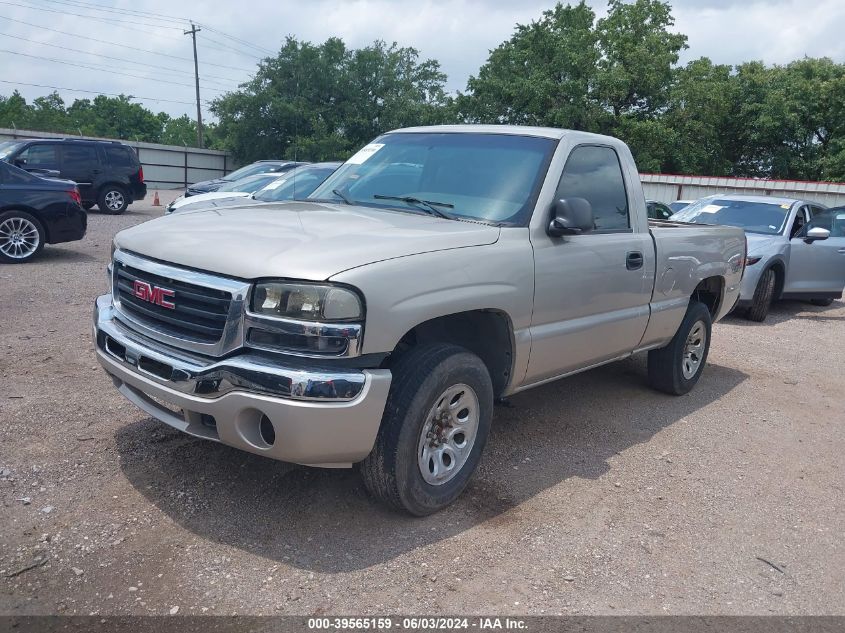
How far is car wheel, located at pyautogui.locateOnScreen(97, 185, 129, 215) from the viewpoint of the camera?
61.8 feet

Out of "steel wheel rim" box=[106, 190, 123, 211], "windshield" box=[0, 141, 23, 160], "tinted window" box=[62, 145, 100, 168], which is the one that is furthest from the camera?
"steel wheel rim" box=[106, 190, 123, 211]

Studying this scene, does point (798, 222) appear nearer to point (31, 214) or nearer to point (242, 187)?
point (242, 187)

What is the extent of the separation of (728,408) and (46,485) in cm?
491

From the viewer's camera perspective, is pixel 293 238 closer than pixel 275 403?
No

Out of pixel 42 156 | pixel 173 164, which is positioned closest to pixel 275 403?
pixel 42 156

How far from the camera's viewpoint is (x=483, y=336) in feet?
13.7

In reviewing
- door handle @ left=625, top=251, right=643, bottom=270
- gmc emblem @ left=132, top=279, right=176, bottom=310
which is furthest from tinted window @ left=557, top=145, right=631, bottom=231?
gmc emblem @ left=132, top=279, right=176, bottom=310

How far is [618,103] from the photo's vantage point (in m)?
33.6

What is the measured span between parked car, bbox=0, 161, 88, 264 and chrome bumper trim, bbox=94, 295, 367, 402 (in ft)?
27.4

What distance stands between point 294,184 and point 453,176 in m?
6.90

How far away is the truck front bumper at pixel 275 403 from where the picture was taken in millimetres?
3125

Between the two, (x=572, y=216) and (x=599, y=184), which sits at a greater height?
(x=599, y=184)

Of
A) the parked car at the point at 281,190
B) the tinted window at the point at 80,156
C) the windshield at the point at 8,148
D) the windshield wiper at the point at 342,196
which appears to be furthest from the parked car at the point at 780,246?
the tinted window at the point at 80,156

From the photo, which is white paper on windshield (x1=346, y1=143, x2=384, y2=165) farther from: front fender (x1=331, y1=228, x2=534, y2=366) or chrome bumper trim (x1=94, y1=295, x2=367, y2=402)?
chrome bumper trim (x1=94, y1=295, x2=367, y2=402)
